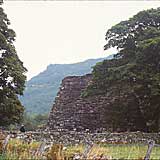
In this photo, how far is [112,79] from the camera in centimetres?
2089

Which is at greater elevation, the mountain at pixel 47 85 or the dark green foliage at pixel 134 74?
the mountain at pixel 47 85

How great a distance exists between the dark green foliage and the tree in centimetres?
343

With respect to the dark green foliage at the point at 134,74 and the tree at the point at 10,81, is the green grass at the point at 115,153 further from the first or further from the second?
the tree at the point at 10,81

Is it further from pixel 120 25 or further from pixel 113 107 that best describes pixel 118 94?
pixel 120 25

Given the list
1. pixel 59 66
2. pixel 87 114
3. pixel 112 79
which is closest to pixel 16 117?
pixel 112 79

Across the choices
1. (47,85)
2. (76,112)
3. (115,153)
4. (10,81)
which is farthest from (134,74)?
(47,85)

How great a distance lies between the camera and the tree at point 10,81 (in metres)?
21.0

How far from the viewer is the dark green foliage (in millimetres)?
20016

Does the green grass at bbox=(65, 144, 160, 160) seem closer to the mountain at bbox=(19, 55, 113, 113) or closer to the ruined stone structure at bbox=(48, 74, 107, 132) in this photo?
the ruined stone structure at bbox=(48, 74, 107, 132)

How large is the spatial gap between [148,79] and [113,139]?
3210mm

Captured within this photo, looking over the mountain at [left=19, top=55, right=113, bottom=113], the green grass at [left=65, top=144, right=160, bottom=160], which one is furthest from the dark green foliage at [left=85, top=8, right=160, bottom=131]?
the mountain at [left=19, top=55, right=113, bottom=113]

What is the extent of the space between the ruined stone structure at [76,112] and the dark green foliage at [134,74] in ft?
16.0

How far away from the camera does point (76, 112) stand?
1129 inches

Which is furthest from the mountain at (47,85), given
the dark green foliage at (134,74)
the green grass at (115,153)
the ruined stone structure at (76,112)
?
the green grass at (115,153)
